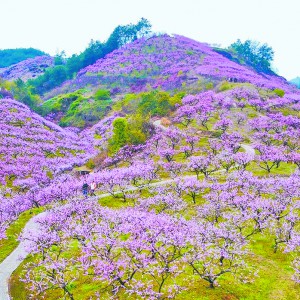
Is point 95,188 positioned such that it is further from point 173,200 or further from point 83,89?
point 83,89

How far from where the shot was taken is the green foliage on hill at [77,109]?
104 metres

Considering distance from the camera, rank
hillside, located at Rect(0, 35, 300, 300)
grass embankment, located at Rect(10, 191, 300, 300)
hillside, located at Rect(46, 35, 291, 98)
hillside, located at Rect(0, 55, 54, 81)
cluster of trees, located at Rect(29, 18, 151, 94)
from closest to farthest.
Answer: grass embankment, located at Rect(10, 191, 300, 300)
hillside, located at Rect(0, 35, 300, 300)
hillside, located at Rect(46, 35, 291, 98)
cluster of trees, located at Rect(29, 18, 151, 94)
hillside, located at Rect(0, 55, 54, 81)

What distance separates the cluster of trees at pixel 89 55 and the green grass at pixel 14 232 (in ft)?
385

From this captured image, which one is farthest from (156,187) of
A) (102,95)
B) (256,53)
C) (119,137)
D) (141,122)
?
(256,53)

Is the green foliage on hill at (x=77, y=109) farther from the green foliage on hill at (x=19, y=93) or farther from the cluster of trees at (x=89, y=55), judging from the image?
the cluster of trees at (x=89, y=55)

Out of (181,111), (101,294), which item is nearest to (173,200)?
(101,294)

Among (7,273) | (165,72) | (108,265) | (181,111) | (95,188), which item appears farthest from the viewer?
(165,72)

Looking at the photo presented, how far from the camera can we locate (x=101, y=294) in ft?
68.7

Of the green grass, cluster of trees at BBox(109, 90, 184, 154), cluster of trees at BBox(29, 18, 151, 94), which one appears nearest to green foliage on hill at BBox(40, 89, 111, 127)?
cluster of trees at BBox(109, 90, 184, 154)

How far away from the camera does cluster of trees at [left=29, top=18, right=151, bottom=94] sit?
495ft

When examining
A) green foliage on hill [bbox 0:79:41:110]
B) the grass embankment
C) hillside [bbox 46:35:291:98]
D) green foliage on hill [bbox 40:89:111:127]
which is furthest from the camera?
hillside [bbox 46:35:291:98]

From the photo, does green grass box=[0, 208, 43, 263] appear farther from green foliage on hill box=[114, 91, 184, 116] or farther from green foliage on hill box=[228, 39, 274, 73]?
green foliage on hill box=[228, 39, 274, 73]

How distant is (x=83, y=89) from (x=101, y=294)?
114938mm

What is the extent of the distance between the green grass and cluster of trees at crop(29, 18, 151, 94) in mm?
117290
